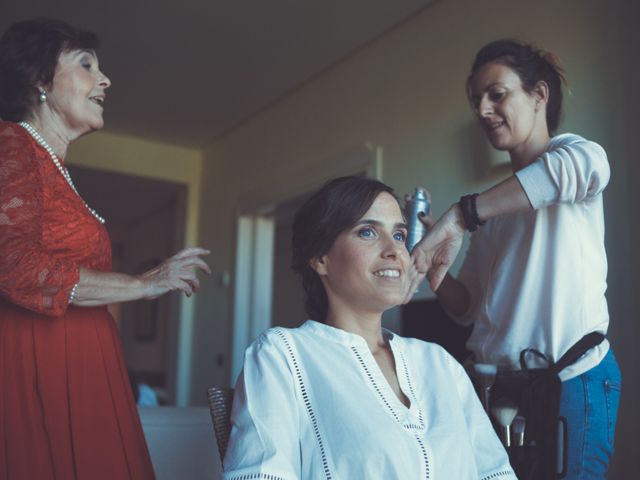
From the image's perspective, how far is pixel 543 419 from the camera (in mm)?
1486

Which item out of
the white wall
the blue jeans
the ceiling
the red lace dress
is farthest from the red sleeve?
the ceiling

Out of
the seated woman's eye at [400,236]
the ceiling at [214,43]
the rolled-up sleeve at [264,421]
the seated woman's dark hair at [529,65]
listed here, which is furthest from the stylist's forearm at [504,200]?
the ceiling at [214,43]

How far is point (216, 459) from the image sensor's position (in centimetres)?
182

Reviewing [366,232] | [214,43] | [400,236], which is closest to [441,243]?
[400,236]

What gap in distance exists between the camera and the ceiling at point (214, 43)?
3.54 meters

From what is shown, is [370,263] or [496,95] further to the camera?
[496,95]

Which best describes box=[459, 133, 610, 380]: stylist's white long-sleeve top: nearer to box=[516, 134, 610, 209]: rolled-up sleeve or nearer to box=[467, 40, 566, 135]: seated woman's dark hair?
box=[516, 134, 610, 209]: rolled-up sleeve

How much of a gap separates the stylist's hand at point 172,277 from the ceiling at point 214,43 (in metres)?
2.35

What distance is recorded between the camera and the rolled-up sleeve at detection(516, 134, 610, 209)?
1.54 metres

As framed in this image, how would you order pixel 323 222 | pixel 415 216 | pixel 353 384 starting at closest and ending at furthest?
pixel 353 384
pixel 323 222
pixel 415 216

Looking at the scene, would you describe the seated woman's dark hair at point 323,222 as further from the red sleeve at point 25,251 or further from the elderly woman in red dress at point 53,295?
the red sleeve at point 25,251

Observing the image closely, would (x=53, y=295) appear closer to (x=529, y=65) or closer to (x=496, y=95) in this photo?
(x=496, y=95)

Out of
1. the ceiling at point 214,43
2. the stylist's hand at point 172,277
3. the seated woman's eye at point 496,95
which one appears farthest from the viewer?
the ceiling at point 214,43

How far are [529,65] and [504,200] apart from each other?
413 mm
